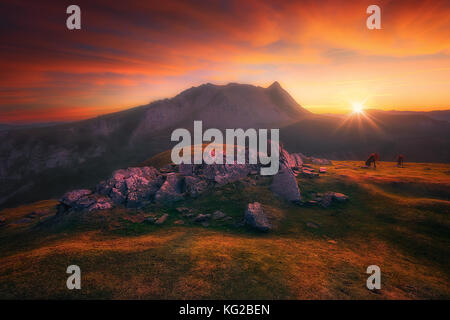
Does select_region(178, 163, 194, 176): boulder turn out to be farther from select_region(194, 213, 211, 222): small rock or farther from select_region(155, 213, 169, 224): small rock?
select_region(194, 213, 211, 222): small rock

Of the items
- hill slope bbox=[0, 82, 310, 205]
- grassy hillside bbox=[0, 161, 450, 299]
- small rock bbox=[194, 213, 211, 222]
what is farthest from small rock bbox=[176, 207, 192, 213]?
hill slope bbox=[0, 82, 310, 205]

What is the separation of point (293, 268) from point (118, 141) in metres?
171

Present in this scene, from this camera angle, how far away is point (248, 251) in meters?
14.9

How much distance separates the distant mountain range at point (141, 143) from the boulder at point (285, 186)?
3651 inches

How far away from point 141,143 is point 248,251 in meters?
155

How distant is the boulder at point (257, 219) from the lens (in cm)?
1972

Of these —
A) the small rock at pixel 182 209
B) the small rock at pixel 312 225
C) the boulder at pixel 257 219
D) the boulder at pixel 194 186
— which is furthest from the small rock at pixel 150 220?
the small rock at pixel 312 225

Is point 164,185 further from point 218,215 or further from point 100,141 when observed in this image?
point 100,141

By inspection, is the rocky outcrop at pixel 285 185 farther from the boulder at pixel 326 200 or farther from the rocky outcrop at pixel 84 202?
the rocky outcrop at pixel 84 202

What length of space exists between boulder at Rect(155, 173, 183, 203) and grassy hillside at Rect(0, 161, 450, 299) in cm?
173

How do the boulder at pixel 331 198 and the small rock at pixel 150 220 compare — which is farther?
the boulder at pixel 331 198

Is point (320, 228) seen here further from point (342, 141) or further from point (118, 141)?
point (118, 141)

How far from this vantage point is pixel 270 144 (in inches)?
1569
